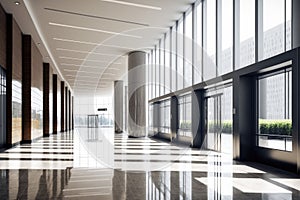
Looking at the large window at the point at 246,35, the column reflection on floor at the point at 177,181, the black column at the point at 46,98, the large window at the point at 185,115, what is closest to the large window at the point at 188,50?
the large window at the point at 185,115

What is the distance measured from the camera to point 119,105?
4212cm

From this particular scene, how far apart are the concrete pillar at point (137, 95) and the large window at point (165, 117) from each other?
1404mm

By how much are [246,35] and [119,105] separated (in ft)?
102

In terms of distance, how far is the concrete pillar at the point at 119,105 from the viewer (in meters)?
42.1

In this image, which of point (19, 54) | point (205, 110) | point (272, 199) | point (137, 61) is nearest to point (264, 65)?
point (272, 199)

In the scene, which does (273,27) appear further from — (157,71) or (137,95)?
(137,95)

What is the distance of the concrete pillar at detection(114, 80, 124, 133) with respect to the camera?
4206cm

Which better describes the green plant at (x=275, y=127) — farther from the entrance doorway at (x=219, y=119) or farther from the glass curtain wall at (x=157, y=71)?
the glass curtain wall at (x=157, y=71)

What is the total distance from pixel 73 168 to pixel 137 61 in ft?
59.5

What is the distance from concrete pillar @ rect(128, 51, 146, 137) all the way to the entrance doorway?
10.1m

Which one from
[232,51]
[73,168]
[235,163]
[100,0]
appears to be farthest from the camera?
[100,0]

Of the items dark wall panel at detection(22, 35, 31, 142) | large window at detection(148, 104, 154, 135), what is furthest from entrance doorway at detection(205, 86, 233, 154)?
large window at detection(148, 104, 154, 135)

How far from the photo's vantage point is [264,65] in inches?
400

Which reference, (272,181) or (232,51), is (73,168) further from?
(232,51)
